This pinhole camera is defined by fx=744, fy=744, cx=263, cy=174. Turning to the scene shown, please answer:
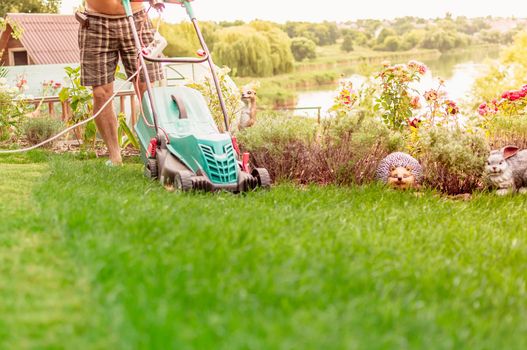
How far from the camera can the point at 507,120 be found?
4.93 m

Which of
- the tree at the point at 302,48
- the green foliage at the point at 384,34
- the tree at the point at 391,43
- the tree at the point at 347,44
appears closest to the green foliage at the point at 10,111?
the tree at the point at 302,48

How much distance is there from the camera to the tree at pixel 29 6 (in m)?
21.6

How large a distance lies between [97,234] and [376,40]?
127ft

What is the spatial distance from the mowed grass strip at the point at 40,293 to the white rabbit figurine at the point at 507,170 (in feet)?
8.36

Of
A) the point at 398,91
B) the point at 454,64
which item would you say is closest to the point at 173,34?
the point at 454,64

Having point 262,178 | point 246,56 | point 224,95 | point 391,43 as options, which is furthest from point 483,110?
point 391,43

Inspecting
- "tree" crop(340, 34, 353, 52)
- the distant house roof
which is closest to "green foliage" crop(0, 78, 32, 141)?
the distant house roof

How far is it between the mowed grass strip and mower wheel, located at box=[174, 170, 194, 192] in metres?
0.87

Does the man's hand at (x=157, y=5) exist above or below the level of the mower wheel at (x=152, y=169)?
above

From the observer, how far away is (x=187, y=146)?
3789 mm

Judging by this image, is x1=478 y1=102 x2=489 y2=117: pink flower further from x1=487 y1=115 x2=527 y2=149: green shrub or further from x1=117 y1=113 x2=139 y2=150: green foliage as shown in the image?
x1=117 y1=113 x2=139 y2=150: green foliage

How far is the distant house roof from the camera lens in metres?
15.6

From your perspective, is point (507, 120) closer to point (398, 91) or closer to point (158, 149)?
point (398, 91)

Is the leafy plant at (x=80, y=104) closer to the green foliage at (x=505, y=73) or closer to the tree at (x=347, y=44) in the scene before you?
the green foliage at (x=505, y=73)
